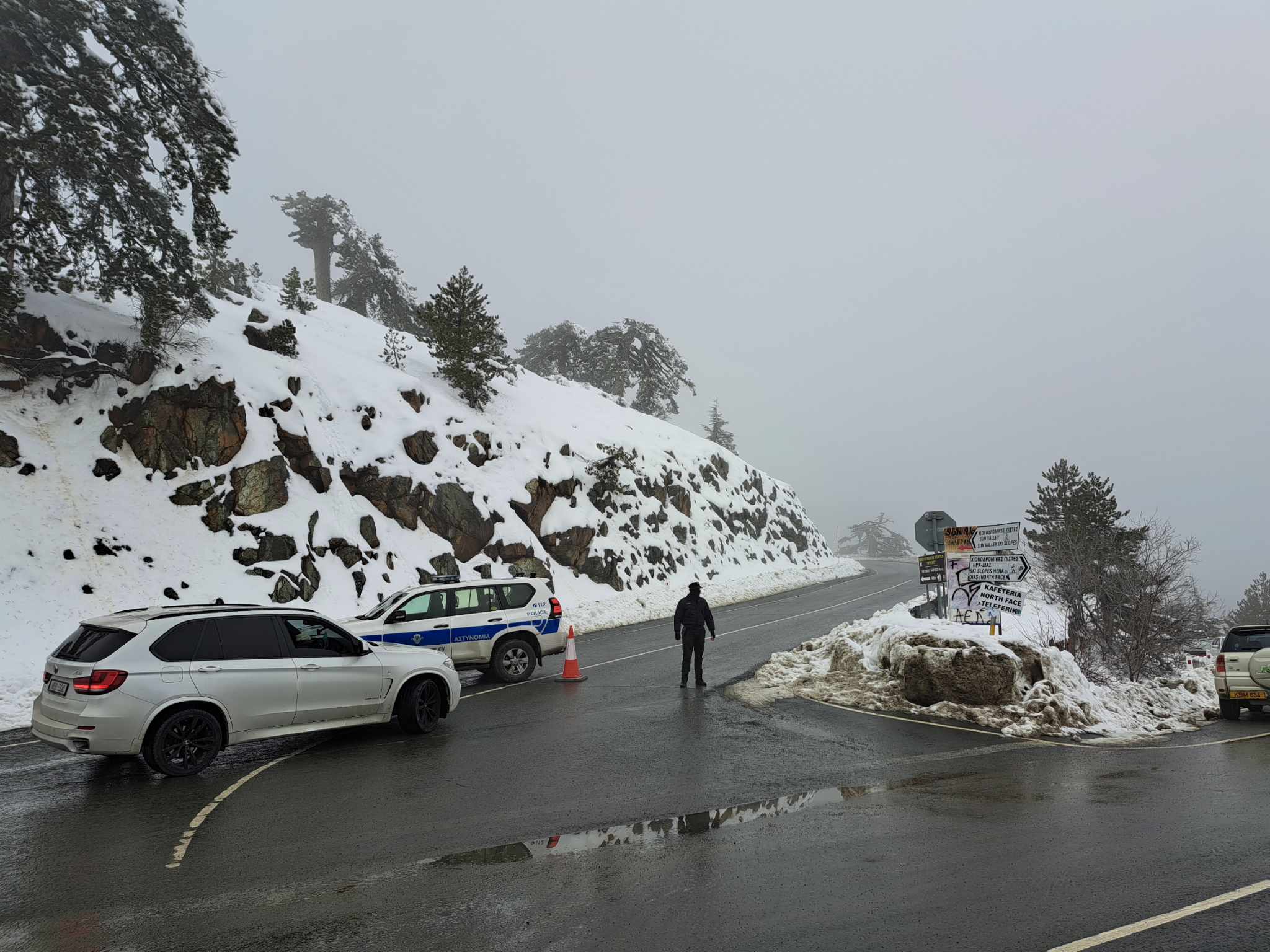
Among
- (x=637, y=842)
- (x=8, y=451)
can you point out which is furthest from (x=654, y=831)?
(x=8, y=451)

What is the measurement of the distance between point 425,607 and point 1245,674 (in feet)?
44.4

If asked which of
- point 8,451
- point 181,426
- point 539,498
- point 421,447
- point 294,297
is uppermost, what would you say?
point 294,297

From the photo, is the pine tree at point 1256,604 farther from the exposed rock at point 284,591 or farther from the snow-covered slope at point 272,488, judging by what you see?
the exposed rock at point 284,591

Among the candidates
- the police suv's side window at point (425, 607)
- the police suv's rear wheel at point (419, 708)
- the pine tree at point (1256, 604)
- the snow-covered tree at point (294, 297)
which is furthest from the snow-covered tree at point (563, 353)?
the pine tree at point (1256, 604)

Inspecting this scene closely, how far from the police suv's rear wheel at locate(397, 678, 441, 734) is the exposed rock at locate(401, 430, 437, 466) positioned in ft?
55.7

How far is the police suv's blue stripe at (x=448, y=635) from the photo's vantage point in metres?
12.0

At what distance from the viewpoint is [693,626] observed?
12.7 meters

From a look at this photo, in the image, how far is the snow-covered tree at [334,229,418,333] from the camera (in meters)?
52.9

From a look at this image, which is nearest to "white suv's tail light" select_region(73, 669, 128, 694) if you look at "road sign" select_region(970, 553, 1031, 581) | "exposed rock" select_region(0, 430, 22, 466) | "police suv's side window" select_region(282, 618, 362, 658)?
"police suv's side window" select_region(282, 618, 362, 658)

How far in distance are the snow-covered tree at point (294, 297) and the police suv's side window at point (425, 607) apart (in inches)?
1190

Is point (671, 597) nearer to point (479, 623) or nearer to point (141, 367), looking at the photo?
point (479, 623)

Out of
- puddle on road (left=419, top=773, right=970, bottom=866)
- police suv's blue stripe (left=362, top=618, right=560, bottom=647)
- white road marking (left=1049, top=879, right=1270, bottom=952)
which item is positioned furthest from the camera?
police suv's blue stripe (left=362, top=618, right=560, bottom=647)

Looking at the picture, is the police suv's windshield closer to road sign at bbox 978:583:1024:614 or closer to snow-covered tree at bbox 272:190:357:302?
road sign at bbox 978:583:1024:614

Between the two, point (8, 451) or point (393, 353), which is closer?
point (8, 451)
